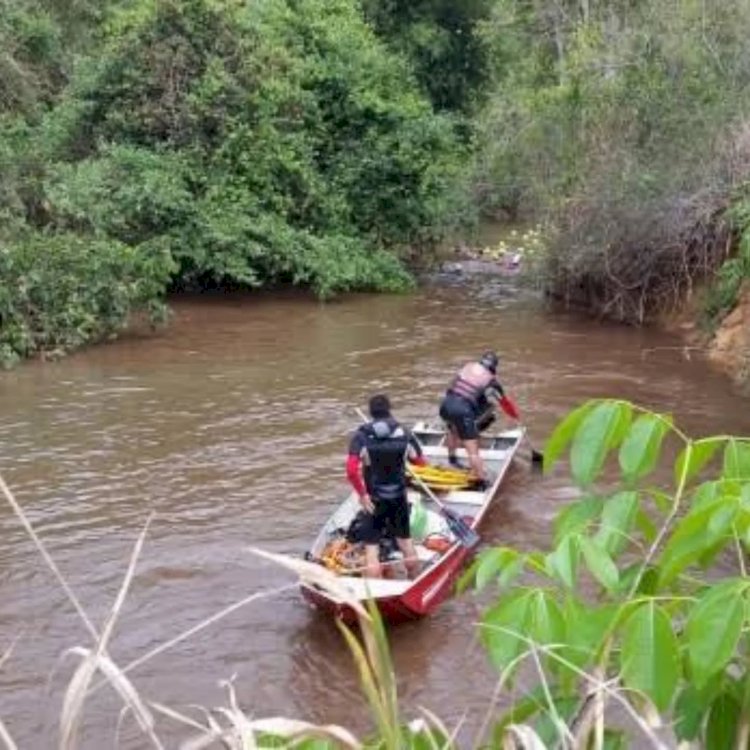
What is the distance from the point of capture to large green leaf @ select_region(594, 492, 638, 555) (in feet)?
9.35

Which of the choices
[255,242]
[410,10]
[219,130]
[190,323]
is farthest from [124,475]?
[410,10]

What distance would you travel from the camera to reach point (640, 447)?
9.34 feet

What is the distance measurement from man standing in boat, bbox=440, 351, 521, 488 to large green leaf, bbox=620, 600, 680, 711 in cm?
1021

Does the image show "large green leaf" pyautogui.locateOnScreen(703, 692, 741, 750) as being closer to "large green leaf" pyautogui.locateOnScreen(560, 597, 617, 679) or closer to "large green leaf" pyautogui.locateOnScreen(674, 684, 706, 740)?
"large green leaf" pyautogui.locateOnScreen(674, 684, 706, 740)

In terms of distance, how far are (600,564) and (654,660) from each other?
0.42 metres

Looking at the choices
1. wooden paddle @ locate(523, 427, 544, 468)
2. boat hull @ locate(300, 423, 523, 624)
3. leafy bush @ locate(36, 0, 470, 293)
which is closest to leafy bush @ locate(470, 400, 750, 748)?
boat hull @ locate(300, 423, 523, 624)

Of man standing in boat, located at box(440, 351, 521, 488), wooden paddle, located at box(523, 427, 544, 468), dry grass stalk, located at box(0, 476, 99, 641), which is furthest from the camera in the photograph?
wooden paddle, located at box(523, 427, 544, 468)

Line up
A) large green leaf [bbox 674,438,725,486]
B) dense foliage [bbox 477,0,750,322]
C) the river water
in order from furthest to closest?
dense foliage [bbox 477,0,750,322], the river water, large green leaf [bbox 674,438,725,486]

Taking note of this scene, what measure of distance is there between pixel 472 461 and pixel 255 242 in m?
12.8

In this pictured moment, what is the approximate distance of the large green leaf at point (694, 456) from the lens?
2812mm

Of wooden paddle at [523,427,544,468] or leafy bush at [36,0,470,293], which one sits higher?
leafy bush at [36,0,470,293]

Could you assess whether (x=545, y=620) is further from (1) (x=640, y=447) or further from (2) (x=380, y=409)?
(2) (x=380, y=409)

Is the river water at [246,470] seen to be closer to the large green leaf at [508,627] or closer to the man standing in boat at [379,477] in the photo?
the large green leaf at [508,627]

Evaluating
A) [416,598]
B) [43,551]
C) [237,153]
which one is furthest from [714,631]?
[237,153]
